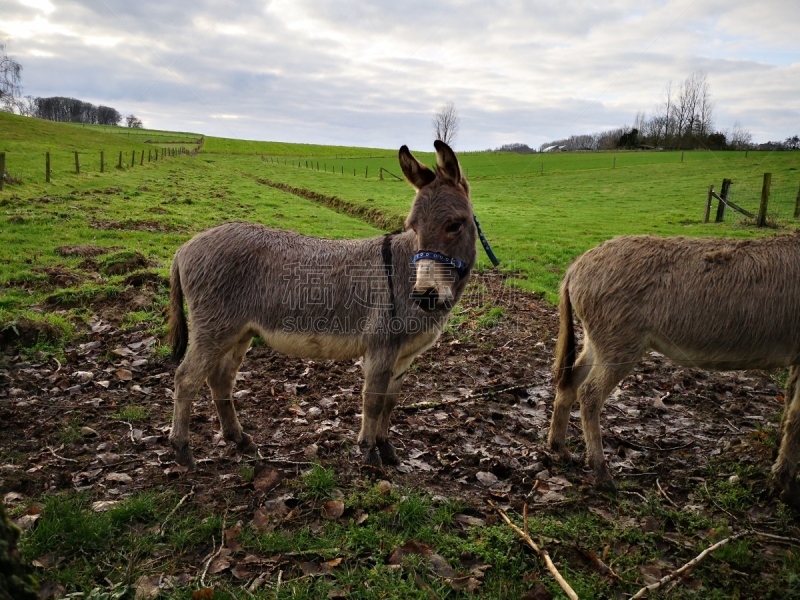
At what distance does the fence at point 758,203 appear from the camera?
1702cm

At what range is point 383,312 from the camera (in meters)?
4.22

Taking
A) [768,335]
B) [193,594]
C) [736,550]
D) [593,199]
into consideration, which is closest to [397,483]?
[193,594]

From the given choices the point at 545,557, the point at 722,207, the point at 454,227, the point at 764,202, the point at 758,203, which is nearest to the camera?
the point at 545,557

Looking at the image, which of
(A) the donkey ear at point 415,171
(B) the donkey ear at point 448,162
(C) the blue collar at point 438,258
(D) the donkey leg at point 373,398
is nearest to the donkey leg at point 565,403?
(C) the blue collar at point 438,258

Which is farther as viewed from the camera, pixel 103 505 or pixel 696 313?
pixel 696 313

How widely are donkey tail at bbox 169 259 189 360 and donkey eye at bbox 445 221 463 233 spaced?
274 centimetres

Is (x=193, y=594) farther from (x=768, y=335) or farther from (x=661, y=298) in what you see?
(x=768, y=335)

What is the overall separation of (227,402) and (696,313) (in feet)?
14.7

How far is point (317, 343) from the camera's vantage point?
4.32 meters

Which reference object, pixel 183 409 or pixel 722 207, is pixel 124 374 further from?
pixel 722 207

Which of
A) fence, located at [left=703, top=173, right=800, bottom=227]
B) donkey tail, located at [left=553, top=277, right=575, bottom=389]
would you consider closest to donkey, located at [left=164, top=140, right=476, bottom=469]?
donkey tail, located at [left=553, top=277, right=575, bottom=389]

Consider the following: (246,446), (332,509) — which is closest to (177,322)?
(246,446)

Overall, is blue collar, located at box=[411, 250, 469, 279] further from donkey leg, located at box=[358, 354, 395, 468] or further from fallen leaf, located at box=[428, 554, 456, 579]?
fallen leaf, located at box=[428, 554, 456, 579]

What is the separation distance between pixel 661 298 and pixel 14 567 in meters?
4.69
